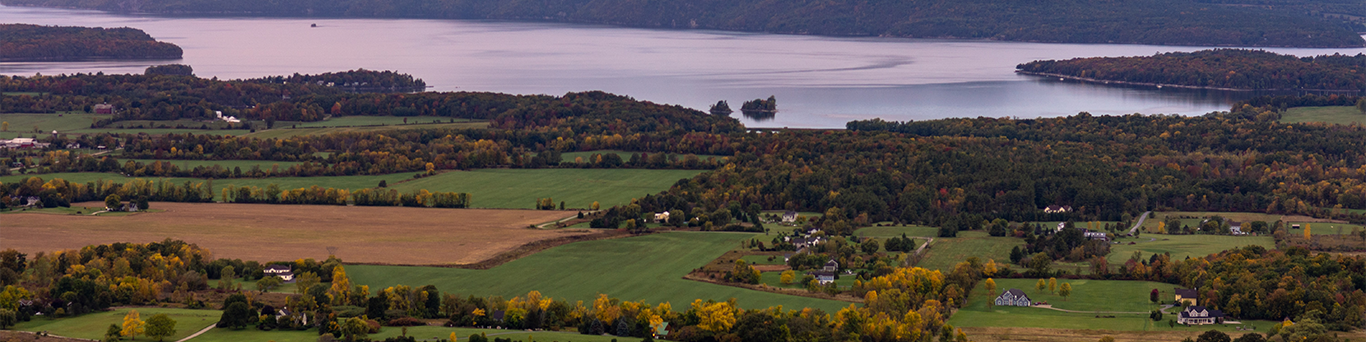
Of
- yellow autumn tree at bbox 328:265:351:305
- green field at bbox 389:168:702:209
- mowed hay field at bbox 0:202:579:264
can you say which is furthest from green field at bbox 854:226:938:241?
yellow autumn tree at bbox 328:265:351:305

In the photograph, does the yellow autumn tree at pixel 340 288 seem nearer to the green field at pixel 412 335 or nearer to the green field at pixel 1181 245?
the green field at pixel 412 335

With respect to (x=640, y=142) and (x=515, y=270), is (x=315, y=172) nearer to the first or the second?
(x=640, y=142)

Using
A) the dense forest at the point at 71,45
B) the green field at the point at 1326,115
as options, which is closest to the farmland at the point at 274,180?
the green field at the point at 1326,115

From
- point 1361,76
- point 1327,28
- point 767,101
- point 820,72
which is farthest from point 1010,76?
point 1327,28

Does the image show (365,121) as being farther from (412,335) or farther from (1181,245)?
(412,335)

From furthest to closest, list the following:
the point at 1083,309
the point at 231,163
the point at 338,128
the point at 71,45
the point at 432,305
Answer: the point at 71,45 → the point at 338,128 → the point at 231,163 → the point at 1083,309 → the point at 432,305

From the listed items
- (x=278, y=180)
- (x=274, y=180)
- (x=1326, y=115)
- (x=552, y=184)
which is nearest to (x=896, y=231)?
(x=552, y=184)
